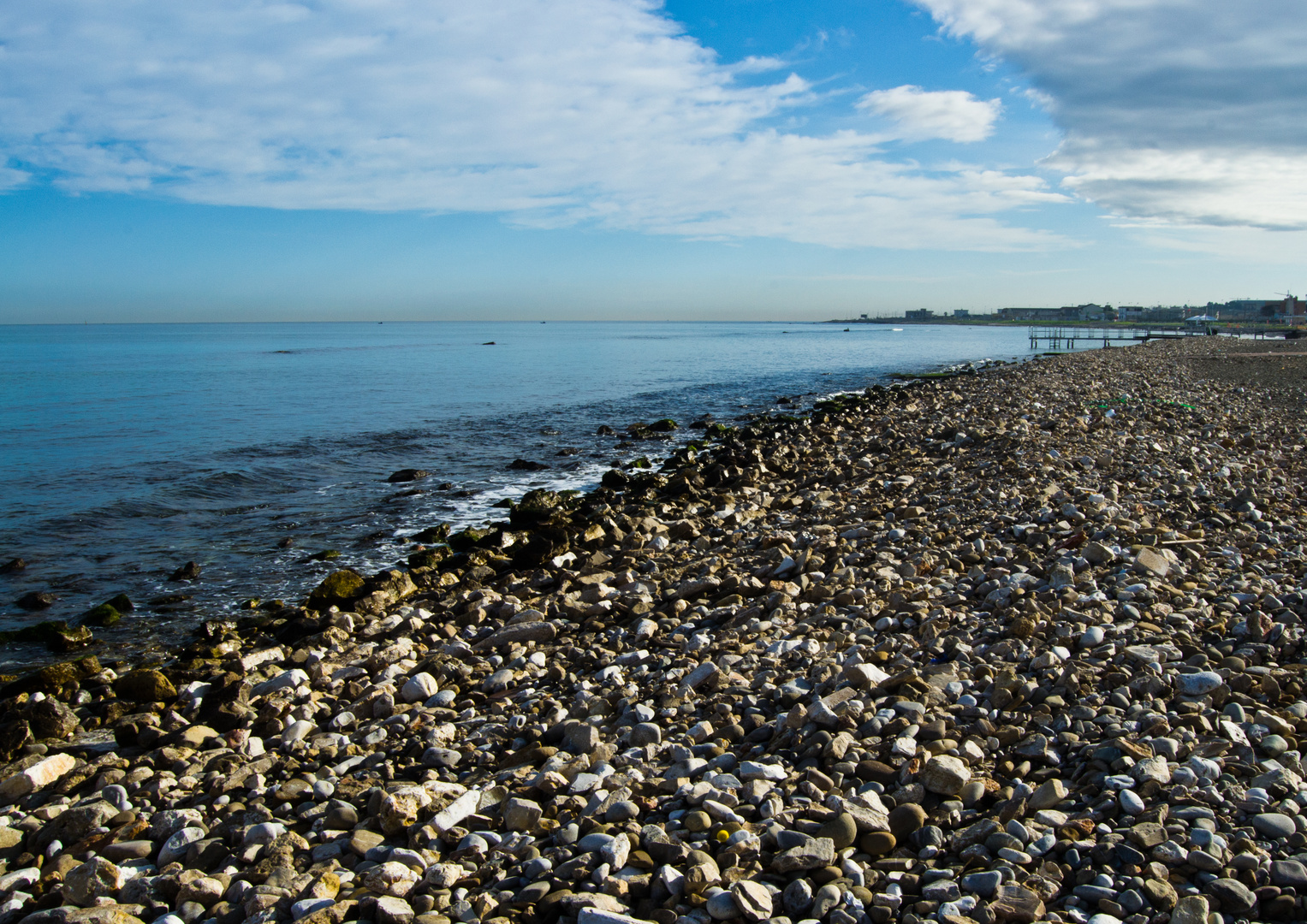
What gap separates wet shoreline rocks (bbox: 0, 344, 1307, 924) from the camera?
3379 millimetres

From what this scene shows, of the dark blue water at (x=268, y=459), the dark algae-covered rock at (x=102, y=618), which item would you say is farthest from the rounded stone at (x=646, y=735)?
the dark algae-covered rock at (x=102, y=618)

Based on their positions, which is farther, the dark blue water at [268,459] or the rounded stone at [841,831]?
the dark blue water at [268,459]

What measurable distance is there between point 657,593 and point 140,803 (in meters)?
4.57

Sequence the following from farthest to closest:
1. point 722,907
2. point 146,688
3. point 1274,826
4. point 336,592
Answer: point 336,592 < point 146,688 < point 1274,826 < point 722,907

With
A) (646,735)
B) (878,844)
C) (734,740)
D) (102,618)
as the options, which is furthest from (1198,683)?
(102,618)

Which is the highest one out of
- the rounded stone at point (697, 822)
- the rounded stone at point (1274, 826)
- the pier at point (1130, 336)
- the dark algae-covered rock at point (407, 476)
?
the pier at point (1130, 336)

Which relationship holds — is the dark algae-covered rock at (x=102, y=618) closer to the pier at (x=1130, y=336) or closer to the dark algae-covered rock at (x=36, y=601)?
the dark algae-covered rock at (x=36, y=601)

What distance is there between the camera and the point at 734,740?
186 inches

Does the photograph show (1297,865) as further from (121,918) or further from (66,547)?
(66,547)

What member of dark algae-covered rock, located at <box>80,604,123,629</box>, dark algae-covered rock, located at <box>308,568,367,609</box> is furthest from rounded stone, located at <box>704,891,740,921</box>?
dark algae-covered rock, located at <box>80,604,123,629</box>

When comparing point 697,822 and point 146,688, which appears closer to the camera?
point 697,822

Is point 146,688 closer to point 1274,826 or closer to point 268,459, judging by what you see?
point 1274,826

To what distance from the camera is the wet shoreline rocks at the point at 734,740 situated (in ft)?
11.1

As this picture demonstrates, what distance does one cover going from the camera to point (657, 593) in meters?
7.84
